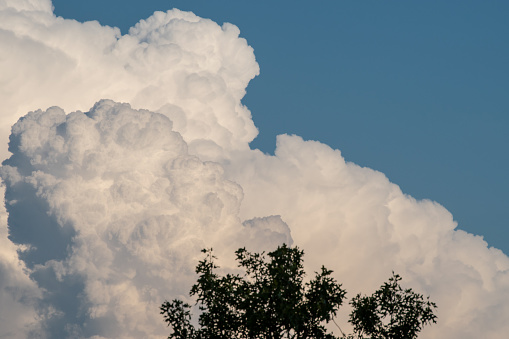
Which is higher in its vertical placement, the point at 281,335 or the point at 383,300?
the point at 383,300

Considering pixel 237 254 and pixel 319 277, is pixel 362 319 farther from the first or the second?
pixel 237 254

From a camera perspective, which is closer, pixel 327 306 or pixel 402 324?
pixel 327 306

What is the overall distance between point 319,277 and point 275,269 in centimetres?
309

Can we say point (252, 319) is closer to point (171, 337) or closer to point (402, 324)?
point (171, 337)

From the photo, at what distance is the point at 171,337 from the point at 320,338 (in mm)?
10072

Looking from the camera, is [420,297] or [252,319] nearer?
[252,319]

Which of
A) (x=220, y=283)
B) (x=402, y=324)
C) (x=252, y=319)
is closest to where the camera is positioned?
Result: (x=252, y=319)

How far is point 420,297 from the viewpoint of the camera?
48469mm

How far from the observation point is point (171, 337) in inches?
1770

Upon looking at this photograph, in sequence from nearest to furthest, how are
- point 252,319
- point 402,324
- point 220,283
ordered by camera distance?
1. point 252,319
2. point 220,283
3. point 402,324

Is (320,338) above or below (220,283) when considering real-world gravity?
below

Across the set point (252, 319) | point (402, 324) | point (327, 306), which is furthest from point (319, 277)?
point (402, 324)

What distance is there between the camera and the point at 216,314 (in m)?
44.8

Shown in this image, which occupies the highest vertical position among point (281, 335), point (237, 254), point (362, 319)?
point (237, 254)
